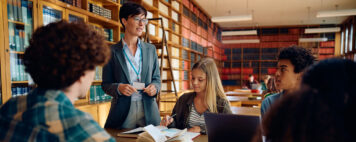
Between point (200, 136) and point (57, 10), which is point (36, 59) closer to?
point (200, 136)

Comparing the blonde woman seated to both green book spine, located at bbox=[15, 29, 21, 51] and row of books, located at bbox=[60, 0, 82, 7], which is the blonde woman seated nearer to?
green book spine, located at bbox=[15, 29, 21, 51]

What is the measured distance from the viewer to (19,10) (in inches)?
94.1

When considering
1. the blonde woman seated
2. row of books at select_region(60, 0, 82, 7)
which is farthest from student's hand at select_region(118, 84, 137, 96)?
row of books at select_region(60, 0, 82, 7)

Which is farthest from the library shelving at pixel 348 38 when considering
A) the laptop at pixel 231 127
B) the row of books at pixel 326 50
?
the laptop at pixel 231 127

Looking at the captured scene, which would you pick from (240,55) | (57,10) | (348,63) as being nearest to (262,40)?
(240,55)

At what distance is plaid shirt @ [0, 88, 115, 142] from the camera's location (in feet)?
2.04

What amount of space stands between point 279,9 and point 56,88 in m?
8.71

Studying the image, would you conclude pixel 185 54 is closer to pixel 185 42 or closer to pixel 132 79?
pixel 185 42

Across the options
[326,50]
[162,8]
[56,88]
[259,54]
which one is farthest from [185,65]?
[326,50]

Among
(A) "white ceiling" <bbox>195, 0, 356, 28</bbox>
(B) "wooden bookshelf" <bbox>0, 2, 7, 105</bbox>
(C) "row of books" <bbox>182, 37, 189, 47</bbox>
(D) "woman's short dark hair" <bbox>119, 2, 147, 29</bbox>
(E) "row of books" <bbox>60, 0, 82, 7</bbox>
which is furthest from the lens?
(A) "white ceiling" <bbox>195, 0, 356, 28</bbox>

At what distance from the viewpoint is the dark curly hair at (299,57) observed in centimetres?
149

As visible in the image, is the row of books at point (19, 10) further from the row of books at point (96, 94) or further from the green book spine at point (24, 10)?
the row of books at point (96, 94)

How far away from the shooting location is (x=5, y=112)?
26.4 inches

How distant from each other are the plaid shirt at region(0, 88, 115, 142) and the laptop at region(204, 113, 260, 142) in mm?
489
